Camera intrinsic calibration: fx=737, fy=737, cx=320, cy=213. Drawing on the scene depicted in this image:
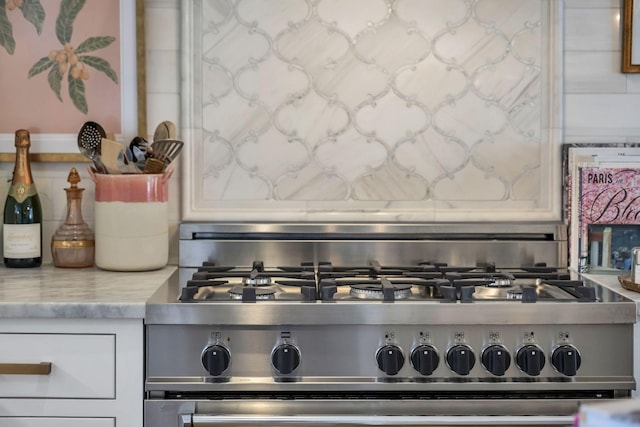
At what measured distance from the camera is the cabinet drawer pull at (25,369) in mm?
1411

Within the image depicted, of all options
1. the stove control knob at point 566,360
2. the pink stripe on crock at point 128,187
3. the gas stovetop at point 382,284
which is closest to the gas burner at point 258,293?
the gas stovetop at point 382,284

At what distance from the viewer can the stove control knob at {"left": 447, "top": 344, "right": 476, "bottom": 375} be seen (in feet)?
4.58

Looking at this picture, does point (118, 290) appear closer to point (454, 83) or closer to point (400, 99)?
point (400, 99)

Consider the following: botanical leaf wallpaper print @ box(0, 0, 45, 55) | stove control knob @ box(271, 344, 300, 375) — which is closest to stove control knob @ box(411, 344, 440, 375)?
stove control knob @ box(271, 344, 300, 375)

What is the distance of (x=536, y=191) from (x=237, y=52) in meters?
0.89

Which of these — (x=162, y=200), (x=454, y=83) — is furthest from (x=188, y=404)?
(x=454, y=83)

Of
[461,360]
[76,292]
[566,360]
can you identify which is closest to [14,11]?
[76,292]

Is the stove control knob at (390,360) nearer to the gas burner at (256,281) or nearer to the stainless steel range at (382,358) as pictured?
the stainless steel range at (382,358)

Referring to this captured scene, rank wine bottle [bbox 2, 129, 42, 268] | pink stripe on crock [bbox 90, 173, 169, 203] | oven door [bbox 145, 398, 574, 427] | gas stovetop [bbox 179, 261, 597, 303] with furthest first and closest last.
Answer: wine bottle [bbox 2, 129, 42, 268] → pink stripe on crock [bbox 90, 173, 169, 203] → gas stovetop [bbox 179, 261, 597, 303] → oven door [bbox 145, 398, 574, 427]

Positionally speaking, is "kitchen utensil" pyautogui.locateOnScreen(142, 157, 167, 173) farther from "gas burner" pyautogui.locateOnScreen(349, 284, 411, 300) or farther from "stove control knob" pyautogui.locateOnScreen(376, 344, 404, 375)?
"stove control knob" pyautogui.locateOnScreen(376, 344, 404, 375)

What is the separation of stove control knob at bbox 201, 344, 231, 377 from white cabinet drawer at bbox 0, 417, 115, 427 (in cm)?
22

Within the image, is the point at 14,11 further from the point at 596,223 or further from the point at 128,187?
the point at 596,223

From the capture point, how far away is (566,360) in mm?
1406

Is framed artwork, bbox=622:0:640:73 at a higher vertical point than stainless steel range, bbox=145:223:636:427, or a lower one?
higher
